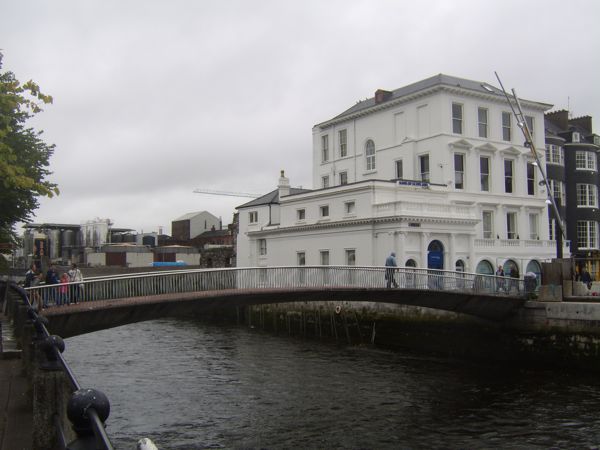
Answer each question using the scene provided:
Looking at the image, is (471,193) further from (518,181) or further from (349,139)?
(349,139)

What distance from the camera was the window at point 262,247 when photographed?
5066 cm

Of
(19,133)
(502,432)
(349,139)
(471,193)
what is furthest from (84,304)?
(349,139)

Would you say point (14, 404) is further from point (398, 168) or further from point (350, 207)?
point (398, 168)

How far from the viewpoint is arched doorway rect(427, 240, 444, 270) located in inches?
1524

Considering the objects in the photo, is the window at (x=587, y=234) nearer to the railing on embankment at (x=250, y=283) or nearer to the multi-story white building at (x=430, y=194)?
the multi-story white building at (x=430, y=194)

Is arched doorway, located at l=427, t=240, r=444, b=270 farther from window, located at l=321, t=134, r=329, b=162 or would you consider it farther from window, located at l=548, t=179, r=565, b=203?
window, located at l=321, t=134, r=329, b=162

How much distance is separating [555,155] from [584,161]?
320 cm

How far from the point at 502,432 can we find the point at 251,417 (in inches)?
299

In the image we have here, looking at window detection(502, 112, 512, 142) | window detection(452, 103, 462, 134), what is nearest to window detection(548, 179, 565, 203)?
window detection(502, 112, 512, 142)

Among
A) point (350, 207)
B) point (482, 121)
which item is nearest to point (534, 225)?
point (482, 121)

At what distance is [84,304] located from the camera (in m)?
18.1

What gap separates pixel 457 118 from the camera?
42938mm

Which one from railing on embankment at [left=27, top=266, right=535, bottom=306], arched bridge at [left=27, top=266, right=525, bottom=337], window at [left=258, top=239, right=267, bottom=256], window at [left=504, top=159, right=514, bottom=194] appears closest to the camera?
arched bridge at [left=27, top=266, right=525, bottom=337]

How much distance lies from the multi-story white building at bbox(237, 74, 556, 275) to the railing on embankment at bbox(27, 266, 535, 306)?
324 inches
